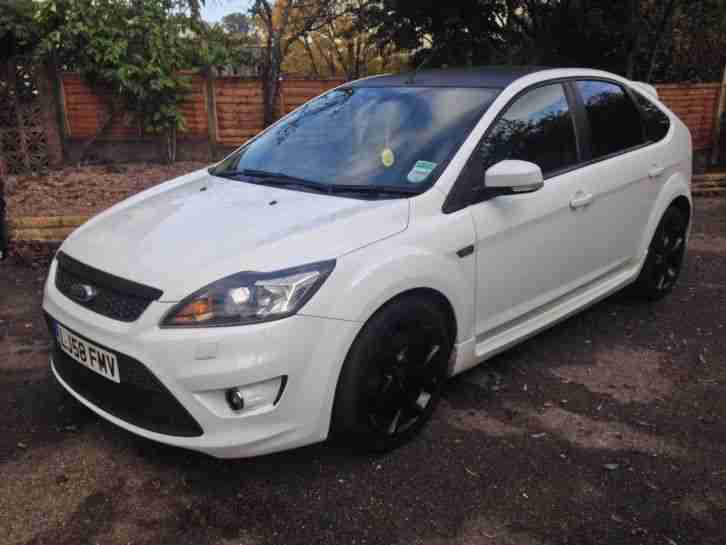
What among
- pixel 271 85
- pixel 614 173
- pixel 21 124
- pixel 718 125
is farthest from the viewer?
pixel 718 125

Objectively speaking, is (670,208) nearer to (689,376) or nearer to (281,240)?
(689,376)

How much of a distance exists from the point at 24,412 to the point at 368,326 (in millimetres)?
1896

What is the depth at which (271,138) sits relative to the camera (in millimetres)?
3893

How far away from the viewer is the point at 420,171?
3100 millimetres

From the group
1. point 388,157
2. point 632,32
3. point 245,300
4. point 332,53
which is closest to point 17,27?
point 388,157

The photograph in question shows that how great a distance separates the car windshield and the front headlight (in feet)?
2.57

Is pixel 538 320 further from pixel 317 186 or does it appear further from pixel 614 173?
pixel 317 186

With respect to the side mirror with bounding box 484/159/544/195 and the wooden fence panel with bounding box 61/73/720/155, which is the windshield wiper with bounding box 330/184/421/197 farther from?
the wooden fence panel with bounding box 61/73/720/155

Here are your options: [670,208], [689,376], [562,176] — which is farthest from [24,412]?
[670,208]

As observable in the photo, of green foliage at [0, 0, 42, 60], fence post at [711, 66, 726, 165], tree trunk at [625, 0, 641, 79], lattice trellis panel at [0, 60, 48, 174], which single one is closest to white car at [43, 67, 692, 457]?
lattice trellis panel at [0, 60, 48, 174]

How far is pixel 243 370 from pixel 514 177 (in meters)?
1.46

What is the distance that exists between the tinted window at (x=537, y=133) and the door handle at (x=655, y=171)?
83cm

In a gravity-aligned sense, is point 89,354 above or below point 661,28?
below

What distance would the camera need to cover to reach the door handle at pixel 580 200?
3613mm
